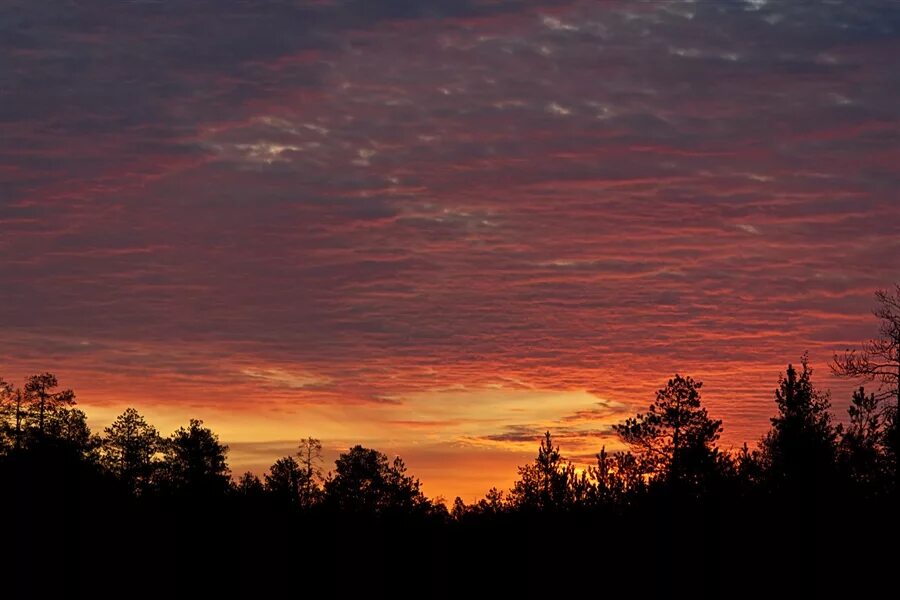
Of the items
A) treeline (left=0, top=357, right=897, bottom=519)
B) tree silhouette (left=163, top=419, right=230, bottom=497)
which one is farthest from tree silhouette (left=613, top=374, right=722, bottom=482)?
tree silhouette (left=163, top=419, right=230, bottom=497)

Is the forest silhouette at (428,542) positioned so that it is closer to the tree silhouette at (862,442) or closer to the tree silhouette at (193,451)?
the tree silhouette at (862,442)

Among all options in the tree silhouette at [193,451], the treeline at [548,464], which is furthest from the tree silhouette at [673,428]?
the tree silhouette at [193,451]

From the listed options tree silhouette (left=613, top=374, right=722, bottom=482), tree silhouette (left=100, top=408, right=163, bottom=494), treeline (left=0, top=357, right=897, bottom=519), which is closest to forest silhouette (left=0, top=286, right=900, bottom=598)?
treeline (left=0, top=357, right=897, bottom=519)

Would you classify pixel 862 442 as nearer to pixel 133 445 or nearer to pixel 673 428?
pixel 673 428

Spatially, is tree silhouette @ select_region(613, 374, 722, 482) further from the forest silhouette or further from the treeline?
the forest silhouette

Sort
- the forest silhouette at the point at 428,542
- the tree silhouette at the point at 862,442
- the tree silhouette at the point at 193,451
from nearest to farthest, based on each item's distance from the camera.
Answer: the forest silhouette at the point at 428,542
the tree silhouette at the point at 862,442
the tree silhouette at the point at 193,451

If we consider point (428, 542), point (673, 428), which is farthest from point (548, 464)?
point (428, 542)

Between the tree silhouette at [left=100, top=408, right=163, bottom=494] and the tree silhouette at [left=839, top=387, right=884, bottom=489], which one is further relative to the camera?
the tree silhouette at [left=100, top=408, right=163, bottom=494]

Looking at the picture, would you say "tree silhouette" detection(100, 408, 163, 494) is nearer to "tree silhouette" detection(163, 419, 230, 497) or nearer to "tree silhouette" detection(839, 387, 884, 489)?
"tree silhouette" detection(163, 419, 230, 497)

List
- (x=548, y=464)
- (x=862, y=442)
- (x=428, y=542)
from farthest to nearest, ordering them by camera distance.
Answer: (x=548, y=464), (x=862, y=442), (x=428, y=542)

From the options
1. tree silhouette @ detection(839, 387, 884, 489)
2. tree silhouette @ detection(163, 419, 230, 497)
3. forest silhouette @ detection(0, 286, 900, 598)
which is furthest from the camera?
tree silhouette @ detection(163, 419, 230, 497)

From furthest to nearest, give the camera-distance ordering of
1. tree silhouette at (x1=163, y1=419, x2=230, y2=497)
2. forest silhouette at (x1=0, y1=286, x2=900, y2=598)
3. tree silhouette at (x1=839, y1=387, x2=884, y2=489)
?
tree silhouette at (x1=163, y1=419, x2=230, y2=497), tree silhouette at (x1=839, y1=387, x2=884, y2=489), forest silhouette at (x1=0, y1=286, x2=900, y2=598)

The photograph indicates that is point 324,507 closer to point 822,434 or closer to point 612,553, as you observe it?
point 612,553

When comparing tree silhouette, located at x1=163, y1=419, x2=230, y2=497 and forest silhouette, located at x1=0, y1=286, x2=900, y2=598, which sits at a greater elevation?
tree silhouette, located at x1=163, y1=419, x2=230, y2=497
